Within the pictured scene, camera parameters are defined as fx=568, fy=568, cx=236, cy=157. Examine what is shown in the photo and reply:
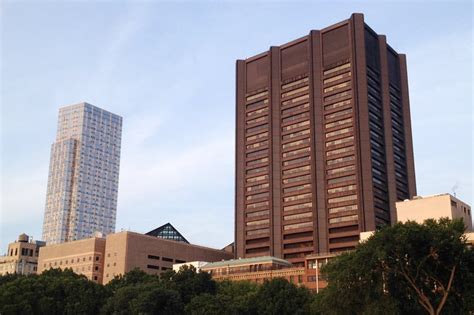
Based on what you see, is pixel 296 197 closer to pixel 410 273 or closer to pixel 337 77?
pixel 337 77

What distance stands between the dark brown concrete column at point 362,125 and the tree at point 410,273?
3944 inches

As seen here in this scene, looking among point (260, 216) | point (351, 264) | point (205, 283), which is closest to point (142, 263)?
point (260, 216)

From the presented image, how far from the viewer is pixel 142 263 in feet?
623

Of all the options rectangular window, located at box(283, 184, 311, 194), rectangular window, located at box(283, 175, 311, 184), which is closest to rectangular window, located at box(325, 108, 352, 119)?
rectangular window, located at box(283, 175, 311, 184)

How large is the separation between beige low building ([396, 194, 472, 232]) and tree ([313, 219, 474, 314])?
192ft

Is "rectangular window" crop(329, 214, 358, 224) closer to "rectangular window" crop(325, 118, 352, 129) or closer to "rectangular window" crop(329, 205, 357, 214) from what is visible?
"rectangular window" crop(329, 205, 357, 214)

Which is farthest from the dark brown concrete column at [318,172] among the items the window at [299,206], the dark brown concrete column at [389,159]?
the dark brown concrete column at [389,159]

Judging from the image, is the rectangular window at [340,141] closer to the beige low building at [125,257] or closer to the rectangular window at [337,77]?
the rectangular window at [337,77]

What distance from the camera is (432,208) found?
131750 mm

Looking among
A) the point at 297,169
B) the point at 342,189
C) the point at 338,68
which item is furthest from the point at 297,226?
the point at 338,68

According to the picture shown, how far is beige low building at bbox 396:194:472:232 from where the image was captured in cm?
12994

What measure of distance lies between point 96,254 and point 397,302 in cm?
14610

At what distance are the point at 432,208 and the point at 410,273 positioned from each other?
211ft

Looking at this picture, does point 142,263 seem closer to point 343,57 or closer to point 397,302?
point 343,57
